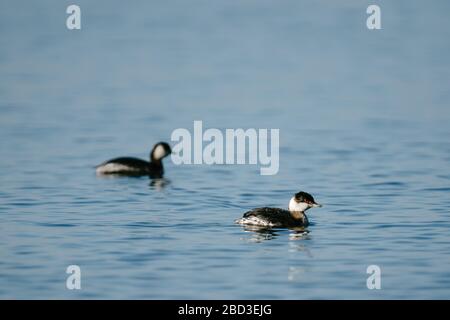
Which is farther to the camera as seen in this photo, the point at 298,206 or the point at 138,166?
the point at 138,166

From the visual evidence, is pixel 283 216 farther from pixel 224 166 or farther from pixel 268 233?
pixel 224 166

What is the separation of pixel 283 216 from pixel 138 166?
23.6ft

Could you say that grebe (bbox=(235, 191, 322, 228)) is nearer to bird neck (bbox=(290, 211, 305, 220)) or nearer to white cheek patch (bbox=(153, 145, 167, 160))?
bird neck (bbox=(290, 211, 305, 220))

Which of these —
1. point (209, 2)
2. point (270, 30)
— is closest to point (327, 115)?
point (270, 30)

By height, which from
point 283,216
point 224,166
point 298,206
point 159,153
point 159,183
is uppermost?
point 159,153

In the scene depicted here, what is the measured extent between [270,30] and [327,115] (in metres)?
24.3

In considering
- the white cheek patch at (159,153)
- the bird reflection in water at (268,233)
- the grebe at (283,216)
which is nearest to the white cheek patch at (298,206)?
the grebe at (283,216)

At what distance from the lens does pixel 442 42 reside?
50.8 meters

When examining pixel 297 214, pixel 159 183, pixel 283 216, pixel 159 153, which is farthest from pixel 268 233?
pixel 159 153

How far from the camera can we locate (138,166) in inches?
1027

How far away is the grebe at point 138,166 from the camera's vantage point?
25.6 metres

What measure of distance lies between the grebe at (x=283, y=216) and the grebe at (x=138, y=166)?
6279 millimetres

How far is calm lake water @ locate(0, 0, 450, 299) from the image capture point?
1695cm

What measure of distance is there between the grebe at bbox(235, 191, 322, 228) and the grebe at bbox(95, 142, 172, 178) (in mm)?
6279
